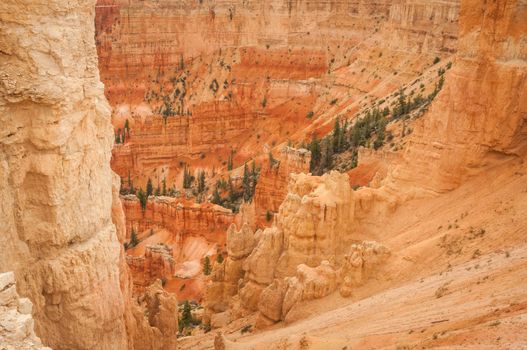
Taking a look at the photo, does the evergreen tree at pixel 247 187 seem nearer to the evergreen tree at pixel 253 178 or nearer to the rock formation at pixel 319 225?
the evergreen tree at pixel 253 178

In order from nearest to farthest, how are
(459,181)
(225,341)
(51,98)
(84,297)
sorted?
(51,98), (84,297), (225,341), (459,181)

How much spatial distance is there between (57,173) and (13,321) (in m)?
3.95

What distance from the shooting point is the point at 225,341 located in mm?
17328

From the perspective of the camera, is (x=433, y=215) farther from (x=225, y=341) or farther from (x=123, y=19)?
(x=123, y=19)

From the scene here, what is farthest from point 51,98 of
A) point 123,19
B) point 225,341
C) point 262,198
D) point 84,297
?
point 123,19

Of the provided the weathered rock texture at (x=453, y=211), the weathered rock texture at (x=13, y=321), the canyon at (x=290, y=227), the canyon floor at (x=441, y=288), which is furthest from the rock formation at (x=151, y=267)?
the weathered rock texture at (x=13, y=321)

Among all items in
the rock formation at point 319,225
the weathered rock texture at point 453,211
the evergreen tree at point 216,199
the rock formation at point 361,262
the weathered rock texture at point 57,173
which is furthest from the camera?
the evergreen tree at point 216,199

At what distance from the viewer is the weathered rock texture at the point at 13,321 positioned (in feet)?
23.5

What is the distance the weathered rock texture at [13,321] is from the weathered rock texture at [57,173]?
8.57 feet

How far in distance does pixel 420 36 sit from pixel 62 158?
50487 millimetres

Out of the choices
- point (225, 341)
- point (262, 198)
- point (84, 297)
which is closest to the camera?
point (84, 297)

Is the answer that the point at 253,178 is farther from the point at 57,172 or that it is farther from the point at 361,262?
the point at 57,172

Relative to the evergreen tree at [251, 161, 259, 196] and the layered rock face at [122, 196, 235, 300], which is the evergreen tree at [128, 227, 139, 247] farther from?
the evergreen tree at [251, 161, 259, 196]

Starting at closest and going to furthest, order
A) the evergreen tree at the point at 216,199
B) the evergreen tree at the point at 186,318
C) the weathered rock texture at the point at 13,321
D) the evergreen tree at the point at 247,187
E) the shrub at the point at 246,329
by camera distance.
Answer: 1. the weathered rock texture at the point at 13,321
2. the shrub at the point at 246,329
3. the evergreen tree at the point at 186,318
4. the evergreen tree at the point at 247,187
5. the evergreen tree at the point at 216,199
